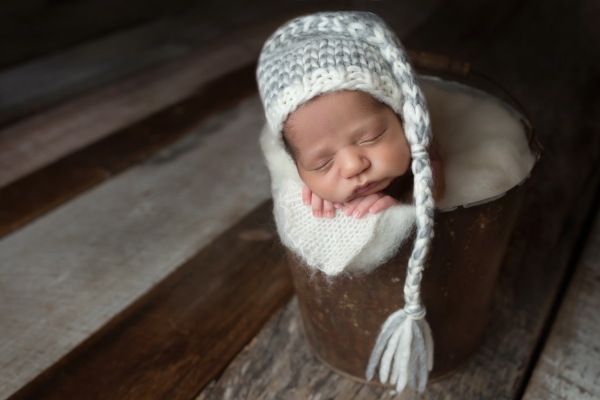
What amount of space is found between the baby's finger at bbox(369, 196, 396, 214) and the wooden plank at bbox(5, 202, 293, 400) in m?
0.45

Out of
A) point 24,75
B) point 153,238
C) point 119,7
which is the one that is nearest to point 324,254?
point 153,238

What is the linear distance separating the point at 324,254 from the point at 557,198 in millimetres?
1005

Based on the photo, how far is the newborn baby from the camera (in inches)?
30.8

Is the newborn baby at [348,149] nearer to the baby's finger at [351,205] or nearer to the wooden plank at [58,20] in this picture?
the baby's finger at [351,205]

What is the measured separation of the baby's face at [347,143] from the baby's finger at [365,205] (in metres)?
0.01

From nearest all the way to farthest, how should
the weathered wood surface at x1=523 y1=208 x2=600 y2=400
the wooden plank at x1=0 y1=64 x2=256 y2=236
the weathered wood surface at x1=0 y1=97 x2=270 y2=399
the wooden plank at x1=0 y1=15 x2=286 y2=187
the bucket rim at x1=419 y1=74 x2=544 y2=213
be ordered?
the bucket rim at x1=419 y1=74 x2=544 y2=213, the weathered wood surface at x1=523 y1=208 x2=600 y2=400, the weathered wood surface at x1=0 y1=97 x2=270 y2=399, the wooden plank at x1=0 y1=64 x2=256 y2=236, the wooden plank at x1=0 y1=15 x2=286 y2=187

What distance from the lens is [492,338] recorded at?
1.15m

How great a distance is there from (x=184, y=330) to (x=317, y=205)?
0.55 m

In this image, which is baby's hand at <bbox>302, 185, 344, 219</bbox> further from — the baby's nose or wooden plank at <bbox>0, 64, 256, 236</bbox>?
wooden plank at <bbox>0, 64, 256, 236</bbox>

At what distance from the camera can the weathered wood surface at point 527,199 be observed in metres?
1.07

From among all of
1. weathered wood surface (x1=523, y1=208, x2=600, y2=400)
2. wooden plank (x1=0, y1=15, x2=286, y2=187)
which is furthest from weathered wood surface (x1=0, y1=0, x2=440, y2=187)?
weathered wood surface (x1=523, y1=208, x2=600, y2=400)

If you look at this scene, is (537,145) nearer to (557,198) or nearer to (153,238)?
(557,198)

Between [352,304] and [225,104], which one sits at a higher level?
[352,304]

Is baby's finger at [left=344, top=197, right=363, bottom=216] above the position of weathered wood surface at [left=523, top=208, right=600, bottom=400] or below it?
above
